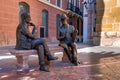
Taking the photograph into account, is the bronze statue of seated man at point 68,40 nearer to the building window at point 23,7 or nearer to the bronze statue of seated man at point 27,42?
the bronze statue of seated man at point 27,42

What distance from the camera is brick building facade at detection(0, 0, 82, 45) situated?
36.0 feet

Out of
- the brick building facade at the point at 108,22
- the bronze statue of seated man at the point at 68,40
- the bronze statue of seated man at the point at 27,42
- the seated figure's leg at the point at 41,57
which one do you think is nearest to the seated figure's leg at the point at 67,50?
the bronze statue of seated man at the point at 68,40

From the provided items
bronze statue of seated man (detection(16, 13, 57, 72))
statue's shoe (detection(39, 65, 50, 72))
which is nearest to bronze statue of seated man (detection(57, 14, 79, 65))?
bronze statue of seated man (detection(16, 13, 57, 72))

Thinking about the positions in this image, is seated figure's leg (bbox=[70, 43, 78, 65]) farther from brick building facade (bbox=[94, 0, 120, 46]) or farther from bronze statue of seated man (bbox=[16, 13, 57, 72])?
brick building facade (bbox=[94, 0, 120, 46])

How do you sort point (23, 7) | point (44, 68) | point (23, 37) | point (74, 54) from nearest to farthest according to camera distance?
point (44, 68) < point (23, 37) < point (74, 54) < point (23, 7)

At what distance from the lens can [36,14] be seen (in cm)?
1448

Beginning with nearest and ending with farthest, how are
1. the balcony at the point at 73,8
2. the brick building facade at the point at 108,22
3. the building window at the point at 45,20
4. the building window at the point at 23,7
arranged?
1. the brick building facade at the point at 108,22
2. the building window at the point at 23,7
3. the building window at the point at 45,20
4. the balcony at the point at 73,8

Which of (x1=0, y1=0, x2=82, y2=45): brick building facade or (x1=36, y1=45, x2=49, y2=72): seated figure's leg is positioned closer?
(x1=36, y1=45, x2=49, y2=72): seated figure's leg

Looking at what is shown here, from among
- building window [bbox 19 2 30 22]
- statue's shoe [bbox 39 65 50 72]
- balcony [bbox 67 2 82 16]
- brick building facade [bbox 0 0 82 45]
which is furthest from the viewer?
balcony [bbox 67 2 82 16]

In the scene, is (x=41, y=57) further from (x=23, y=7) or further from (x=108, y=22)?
(x=23, y=7)

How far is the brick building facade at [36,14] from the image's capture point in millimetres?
10985

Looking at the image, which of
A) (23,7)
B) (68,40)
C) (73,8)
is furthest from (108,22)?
(73,8)

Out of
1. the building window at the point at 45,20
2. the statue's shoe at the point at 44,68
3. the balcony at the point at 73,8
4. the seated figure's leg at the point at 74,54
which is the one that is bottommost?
the statue's shoe at the point at 44,68

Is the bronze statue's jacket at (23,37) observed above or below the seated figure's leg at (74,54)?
above
